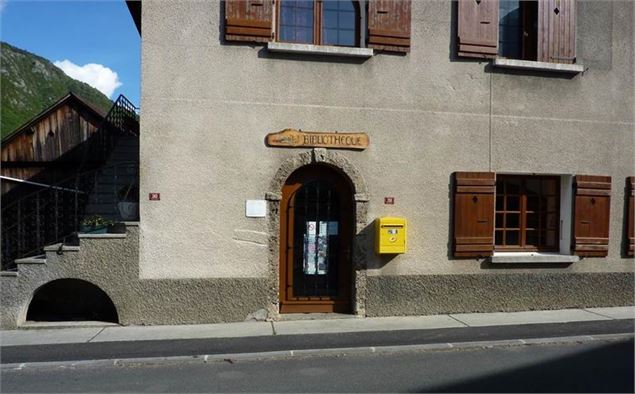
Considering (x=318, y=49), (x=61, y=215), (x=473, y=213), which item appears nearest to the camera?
(x=318, y=49)

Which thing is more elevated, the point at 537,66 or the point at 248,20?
the point at 248,20

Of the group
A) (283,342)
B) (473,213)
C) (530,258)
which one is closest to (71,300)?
(283,342)

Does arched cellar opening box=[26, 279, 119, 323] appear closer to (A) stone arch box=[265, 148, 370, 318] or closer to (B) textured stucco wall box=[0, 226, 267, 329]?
(B) textured stucco wall box=[0, 226, 267, 329]

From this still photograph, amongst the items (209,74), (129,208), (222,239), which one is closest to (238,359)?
(222,239)

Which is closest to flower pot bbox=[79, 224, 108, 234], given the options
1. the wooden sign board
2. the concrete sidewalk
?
the concrete sidewalk

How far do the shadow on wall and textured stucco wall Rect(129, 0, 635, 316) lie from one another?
2.40m

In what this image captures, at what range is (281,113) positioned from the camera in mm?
7832

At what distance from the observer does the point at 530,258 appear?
8.43m

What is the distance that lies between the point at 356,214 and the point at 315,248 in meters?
0.84

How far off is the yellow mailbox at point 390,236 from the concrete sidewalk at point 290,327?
3.51 ft

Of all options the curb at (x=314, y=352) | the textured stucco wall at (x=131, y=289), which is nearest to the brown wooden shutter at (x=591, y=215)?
the curb at (x=314, y=352)

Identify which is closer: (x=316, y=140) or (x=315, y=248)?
(x=316, y=140)

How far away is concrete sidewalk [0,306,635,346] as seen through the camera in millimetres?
6934

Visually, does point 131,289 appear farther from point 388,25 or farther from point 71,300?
point 388,25
